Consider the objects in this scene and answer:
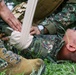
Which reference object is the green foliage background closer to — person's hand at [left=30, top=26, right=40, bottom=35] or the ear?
the ear

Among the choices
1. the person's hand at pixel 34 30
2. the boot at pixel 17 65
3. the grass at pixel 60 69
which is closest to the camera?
the boot at pixel 17 65

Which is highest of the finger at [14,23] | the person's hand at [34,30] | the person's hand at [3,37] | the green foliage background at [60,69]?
the finger at [14,23]

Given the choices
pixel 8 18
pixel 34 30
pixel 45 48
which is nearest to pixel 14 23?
pixel 8 18

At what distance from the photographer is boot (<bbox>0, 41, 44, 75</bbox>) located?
7.44ft

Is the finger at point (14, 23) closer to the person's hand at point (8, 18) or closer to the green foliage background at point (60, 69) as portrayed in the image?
the person's hand at point (8, 18)

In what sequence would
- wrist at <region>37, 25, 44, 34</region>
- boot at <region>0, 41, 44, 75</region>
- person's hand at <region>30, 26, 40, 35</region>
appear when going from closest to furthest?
1. boot at <region>0, 41, 44, 75</region>
2. person's hand at <region>30, 26, 40, 35</region>
3. wrist at <region>37, 25, 44, 34</region>

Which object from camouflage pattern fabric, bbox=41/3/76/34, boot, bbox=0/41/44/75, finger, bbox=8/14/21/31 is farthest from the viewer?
camouflage pattern fabric, bbox=41/3/76/34

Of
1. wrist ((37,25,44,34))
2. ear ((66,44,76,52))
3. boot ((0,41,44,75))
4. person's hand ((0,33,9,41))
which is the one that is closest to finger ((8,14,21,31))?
person's hand ((0,33,9,41))

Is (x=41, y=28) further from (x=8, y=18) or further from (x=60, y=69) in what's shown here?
(x=60, y=69)

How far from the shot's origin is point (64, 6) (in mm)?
3545

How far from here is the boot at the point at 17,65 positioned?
7.44 feet

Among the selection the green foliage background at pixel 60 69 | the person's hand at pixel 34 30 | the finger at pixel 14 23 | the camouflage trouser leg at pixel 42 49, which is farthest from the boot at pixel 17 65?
the person's hand at pixel 34 30

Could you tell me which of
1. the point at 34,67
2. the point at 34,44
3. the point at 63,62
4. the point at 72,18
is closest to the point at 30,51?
the point at 34,44

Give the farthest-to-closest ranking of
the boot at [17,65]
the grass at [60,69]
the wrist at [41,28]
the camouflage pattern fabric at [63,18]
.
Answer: the camouflage pattern fabric at [63,18] < the wrist at [41,28] < the grass at [60,69] < the boot at [17,65]
